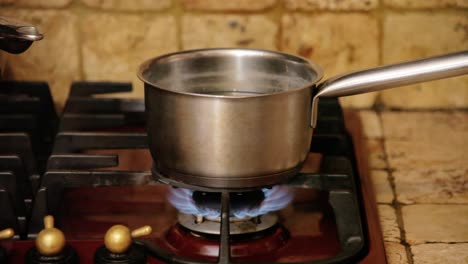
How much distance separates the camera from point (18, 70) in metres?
1.22

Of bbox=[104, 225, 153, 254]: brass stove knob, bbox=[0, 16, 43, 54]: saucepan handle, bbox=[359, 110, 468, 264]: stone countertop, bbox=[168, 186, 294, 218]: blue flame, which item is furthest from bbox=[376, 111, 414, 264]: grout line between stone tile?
bbox=[0, 16, 43, 54]: saucepan handle

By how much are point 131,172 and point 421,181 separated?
0.38 meters

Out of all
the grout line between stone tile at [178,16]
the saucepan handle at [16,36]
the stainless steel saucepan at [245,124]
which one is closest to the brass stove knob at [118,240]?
the stainless steel saucepan at [245,124]

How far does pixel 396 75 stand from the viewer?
30.8 inches

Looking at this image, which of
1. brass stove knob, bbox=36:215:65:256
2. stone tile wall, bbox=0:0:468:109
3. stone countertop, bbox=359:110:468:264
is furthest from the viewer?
stone tile wall, bbox=0:0:468:109

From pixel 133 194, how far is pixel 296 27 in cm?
42

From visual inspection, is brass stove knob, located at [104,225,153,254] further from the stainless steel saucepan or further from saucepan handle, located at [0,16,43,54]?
saucepan handle, located at [0,16,43,54]

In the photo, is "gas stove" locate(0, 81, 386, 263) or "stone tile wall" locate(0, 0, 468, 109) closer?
"gas stove" locate(0, 81, 386, 263)

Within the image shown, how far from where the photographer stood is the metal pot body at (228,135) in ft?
2.39

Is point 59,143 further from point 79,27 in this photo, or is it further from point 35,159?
point 79,27

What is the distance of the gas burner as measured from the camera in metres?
0.79

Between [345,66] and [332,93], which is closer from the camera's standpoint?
[332,93]

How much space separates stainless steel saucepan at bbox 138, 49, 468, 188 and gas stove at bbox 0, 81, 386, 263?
0.03 metres

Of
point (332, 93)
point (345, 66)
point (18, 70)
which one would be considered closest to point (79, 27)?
point (18, 70)
